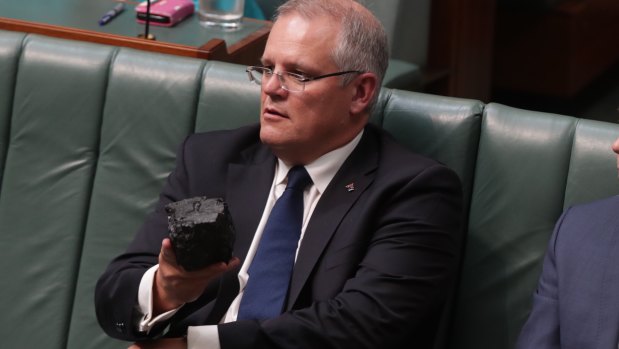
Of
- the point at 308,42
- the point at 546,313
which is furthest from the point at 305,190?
the point at 546,313

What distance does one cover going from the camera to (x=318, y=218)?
2.07 m

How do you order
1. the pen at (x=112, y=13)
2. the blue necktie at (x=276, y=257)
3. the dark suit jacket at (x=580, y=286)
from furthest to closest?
1. the pen at (x=112, y=13)
2. the blue necktie at (x=276, y=257)
3. the dark suit jacket at (x=580, y=286)

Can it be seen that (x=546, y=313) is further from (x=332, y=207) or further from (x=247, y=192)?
(x=247, y=192)

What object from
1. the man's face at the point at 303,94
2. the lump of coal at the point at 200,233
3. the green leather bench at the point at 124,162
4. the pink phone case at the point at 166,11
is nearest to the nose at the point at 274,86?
→ the man's face at the point at 303,94

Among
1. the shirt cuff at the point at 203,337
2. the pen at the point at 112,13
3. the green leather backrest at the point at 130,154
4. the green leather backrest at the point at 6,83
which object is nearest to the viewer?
the shirt cuff at the point at 203,337

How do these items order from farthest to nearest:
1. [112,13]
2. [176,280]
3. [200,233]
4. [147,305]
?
[112,13] → [147,305] → [176,280] → [200,233]

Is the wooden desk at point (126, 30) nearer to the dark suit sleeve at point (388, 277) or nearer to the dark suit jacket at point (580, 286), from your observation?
the dark suit sleeve at point (388, 277)

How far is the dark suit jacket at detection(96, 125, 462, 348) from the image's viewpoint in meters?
1.93

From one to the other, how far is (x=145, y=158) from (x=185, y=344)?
55 cm

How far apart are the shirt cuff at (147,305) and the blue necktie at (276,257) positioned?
16 cm

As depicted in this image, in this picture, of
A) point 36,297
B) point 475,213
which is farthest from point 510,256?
point 36,297

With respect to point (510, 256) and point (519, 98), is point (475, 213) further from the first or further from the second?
point (519, 98)

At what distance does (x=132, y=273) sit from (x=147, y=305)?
0.08 metres

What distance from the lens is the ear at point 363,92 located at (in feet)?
6.98
